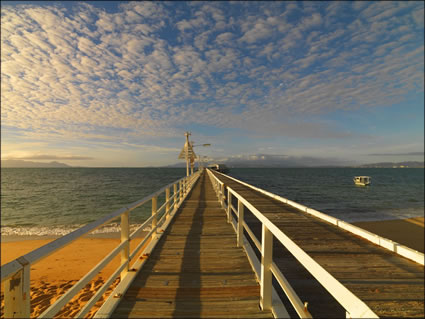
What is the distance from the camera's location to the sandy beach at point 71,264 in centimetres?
553

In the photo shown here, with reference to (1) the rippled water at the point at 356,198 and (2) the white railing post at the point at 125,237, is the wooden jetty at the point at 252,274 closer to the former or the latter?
(2) the white railing post at the point at 125,237

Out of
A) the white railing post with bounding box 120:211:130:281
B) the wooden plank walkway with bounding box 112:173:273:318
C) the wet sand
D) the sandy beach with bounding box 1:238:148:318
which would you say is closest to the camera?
the wooden plank walkway with bounding box 112:173:273:318

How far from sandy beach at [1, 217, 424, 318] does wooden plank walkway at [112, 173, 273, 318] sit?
2.36 meters

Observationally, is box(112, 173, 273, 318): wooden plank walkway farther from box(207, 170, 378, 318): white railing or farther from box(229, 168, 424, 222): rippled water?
box(229, 168, 424, 222): rippled water

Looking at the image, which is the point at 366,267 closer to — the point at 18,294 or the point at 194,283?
the point at 18,294

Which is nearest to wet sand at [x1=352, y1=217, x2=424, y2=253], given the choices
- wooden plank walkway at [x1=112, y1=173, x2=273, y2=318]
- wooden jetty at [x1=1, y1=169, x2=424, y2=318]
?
wooden jetty at [x1=1, y1=169, x2=424, y2=318]

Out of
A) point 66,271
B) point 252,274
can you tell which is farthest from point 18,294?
point 66,271

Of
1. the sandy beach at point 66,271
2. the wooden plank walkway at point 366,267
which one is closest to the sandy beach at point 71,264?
the sandy beach at point 66,271

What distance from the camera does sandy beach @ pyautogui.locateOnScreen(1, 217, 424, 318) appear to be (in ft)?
Result: 18.1

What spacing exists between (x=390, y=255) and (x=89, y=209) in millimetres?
25998

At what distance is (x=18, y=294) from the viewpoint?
129cm

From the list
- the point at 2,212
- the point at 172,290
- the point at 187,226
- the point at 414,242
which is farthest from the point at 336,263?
the point at 2,212

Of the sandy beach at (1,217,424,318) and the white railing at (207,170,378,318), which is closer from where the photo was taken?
the white railing at (207,170,378,318)

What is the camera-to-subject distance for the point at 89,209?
21797 millimetres
